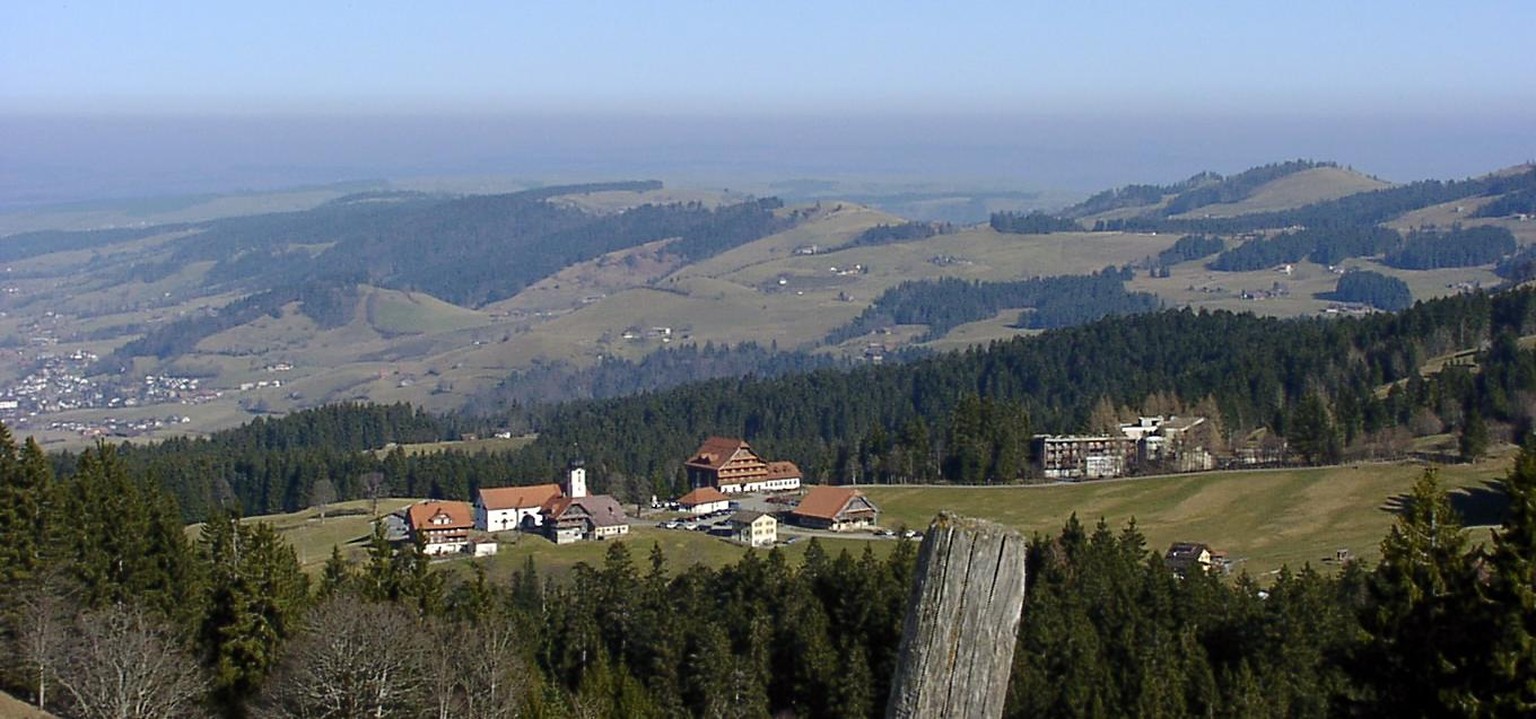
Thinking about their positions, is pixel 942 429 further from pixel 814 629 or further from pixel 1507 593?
pixel 1507 593

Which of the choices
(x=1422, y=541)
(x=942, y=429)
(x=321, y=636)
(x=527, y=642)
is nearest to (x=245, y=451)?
(x=942, y=429)

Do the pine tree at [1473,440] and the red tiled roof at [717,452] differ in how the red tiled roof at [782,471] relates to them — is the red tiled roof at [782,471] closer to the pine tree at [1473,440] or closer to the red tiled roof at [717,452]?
the red tiled roof at [717,452]

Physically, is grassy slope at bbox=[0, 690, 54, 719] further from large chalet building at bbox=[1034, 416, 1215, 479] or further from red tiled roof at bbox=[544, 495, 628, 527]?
large chalet building at bbox=[1034, 416, 1215, 479]

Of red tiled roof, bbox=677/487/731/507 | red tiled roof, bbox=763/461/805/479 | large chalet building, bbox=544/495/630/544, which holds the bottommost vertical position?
red tiled roof, bbox=763/461/805/479

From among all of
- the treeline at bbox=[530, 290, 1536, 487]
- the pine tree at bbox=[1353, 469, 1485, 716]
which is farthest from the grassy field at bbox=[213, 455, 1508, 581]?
the pine tree at bbox=[1353, 469, 1485, 716]

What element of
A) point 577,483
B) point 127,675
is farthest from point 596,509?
point 127,675
